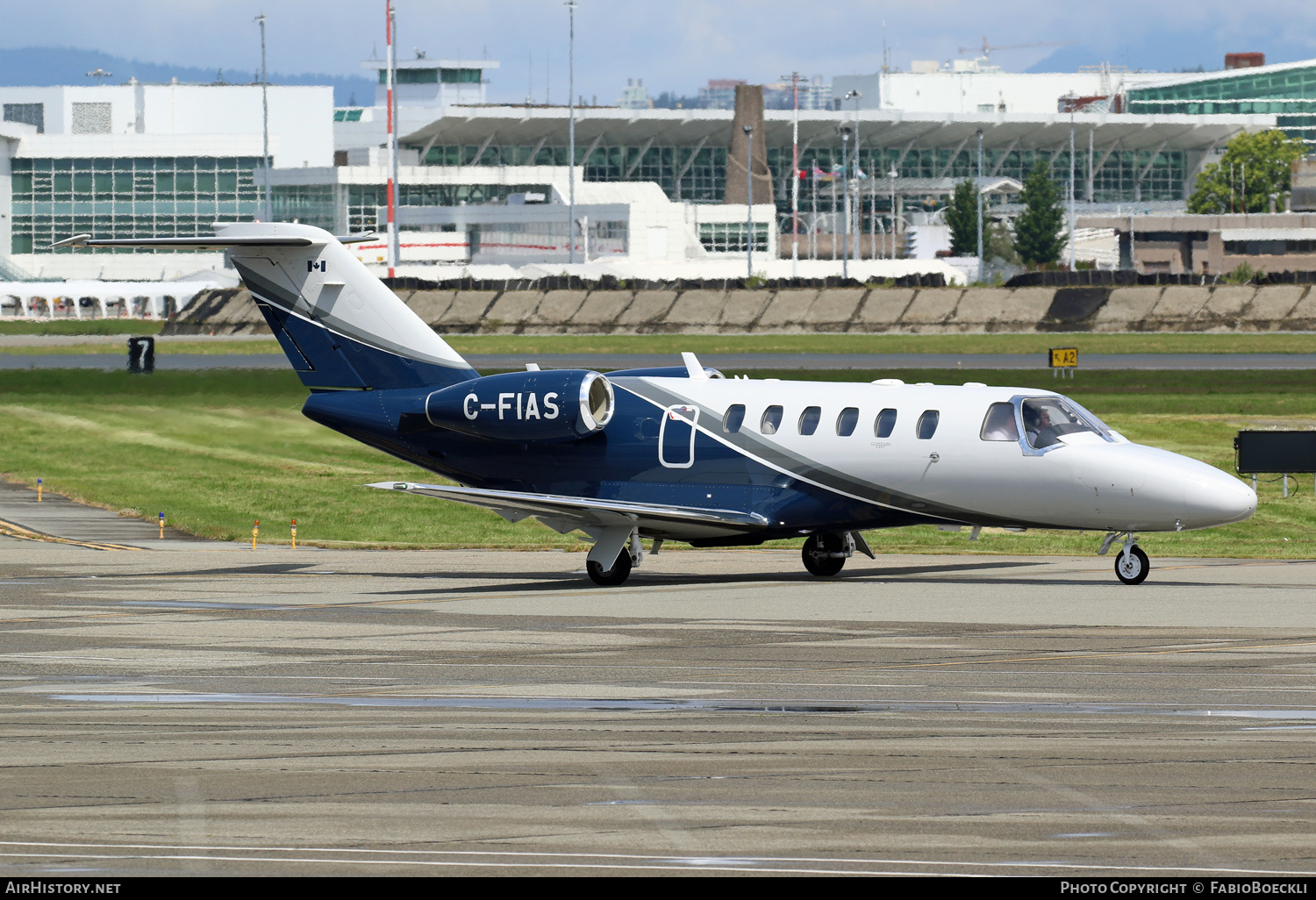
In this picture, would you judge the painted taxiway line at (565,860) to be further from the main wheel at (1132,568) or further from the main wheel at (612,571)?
the main wheel at (612,571)

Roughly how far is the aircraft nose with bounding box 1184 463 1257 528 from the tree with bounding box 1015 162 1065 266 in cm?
12966

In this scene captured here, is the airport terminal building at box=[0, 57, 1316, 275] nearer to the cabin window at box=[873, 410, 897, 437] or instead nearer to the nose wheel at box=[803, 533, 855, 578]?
the nose wheel at box=[803, 533, 855, 578]

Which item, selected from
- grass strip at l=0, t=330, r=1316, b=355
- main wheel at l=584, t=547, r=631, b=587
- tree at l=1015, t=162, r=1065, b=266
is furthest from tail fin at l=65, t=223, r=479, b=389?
tree at l=1015, t=162, r=1065, b=266

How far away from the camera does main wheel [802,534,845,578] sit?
91.8 feet

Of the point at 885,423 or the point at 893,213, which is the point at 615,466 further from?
the point at 893,213

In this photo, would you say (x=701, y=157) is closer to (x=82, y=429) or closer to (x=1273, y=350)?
(x=1273, y=350)

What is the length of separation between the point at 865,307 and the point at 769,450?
80184 mm

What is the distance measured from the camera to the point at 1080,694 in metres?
16.2

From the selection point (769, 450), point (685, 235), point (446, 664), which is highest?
point (685, 235)

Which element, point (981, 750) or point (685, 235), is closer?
point (981, 750)

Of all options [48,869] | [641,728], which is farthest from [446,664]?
[48,869]

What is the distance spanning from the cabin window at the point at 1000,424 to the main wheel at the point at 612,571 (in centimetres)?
598

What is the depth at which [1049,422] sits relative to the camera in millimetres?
25516

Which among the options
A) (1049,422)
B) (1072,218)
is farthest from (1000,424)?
(1072,218)
